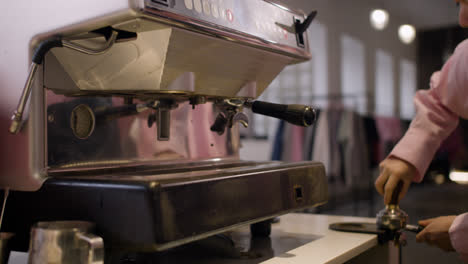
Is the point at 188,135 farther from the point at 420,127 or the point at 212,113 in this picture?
the point at 420,127

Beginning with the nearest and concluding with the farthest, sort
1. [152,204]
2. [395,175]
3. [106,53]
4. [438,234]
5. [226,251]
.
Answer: [152,204]
[106,53]
[226,251]
[438,234]
[395,175]

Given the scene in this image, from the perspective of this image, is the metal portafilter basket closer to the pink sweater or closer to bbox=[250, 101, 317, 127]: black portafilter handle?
the pink sweater

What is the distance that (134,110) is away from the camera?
81cm

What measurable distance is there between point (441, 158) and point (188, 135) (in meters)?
4.53

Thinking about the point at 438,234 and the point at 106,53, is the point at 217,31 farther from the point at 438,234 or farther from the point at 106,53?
the point at 438,234

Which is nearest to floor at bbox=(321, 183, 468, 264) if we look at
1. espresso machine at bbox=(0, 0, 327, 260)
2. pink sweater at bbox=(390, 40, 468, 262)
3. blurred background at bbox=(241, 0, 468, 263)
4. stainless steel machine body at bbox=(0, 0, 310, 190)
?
blurred background at bbox=(241, 0, 468, 263)

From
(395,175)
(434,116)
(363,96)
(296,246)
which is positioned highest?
(363,96)

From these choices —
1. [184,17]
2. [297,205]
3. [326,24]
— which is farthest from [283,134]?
[184,17]

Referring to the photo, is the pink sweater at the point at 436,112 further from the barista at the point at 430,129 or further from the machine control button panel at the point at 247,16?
the machine control button panel at the point at 247,16

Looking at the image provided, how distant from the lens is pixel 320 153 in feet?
10.7

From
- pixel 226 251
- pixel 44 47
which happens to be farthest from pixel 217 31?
pixel 226 251

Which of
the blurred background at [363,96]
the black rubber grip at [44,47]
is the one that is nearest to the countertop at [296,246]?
the black rubber grip at [44,47]

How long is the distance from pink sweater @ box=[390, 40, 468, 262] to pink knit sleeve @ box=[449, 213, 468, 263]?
0.57 feet

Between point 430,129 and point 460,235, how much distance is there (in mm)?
266
